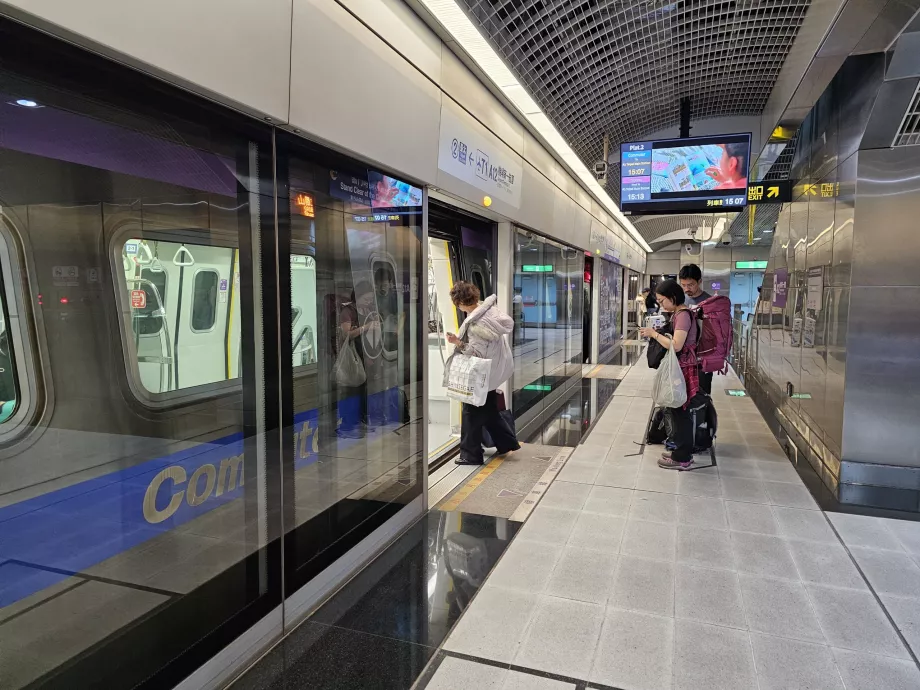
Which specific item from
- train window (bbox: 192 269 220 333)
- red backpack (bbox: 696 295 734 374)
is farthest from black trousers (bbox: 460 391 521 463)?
train window (bbox: 192 269 220 333)

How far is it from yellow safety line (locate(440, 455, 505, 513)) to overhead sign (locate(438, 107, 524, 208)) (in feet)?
6.99

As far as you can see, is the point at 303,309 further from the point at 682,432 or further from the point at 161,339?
the point at 682,432

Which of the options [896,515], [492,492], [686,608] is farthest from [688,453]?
[686,608]

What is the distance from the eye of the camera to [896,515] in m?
3.61

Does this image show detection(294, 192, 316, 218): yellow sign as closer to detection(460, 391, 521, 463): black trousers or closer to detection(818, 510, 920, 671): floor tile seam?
detection(460, 391, 521, 463): black trousers

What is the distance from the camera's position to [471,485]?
13.5ft

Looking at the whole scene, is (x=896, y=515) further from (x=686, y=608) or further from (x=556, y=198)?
(x=556, y=198)

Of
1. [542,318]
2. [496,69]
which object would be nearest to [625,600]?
[496,69]

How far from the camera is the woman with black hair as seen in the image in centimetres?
433

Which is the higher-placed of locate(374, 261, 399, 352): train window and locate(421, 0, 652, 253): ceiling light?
locate(421, 0, 652, 253): ceiling light

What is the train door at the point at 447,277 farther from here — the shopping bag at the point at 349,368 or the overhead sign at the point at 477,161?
the shopping bag at the point at 349,368

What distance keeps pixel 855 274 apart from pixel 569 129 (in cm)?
374

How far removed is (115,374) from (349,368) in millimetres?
1132

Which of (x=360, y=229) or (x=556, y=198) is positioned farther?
(x=556, y=198)
